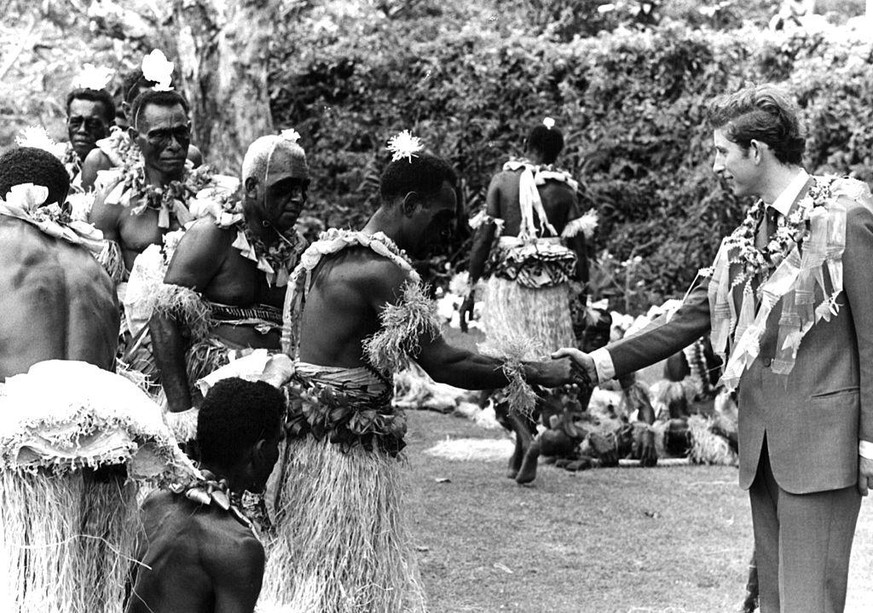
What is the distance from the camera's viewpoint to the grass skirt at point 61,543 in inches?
120

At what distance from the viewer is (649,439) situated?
846 cm

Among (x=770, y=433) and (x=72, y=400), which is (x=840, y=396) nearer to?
(x=770, y=433)

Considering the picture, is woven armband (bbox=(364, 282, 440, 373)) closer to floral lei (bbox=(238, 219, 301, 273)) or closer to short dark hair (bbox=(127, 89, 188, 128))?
floral lei (bbox=(238, 219, 301, 273))

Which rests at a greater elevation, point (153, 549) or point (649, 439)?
point (153, 549)

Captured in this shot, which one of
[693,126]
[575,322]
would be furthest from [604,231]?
[575,322]

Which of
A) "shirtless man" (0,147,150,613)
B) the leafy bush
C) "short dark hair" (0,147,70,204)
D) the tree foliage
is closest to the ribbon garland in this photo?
"shirtless man" (0,147,150,613)

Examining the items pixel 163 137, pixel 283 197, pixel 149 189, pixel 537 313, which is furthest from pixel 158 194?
pixel 537 313

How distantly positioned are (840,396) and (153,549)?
6.13 feet

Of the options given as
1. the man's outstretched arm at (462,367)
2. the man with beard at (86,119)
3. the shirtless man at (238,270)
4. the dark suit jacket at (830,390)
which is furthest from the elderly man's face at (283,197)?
the man with beard at (86,119)

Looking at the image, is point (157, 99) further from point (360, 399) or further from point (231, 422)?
point (231, 422)

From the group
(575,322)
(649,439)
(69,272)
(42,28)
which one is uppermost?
(42,28)

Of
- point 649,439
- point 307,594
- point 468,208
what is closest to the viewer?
point 307,594

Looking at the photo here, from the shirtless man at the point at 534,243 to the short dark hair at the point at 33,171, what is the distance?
485 centimetres

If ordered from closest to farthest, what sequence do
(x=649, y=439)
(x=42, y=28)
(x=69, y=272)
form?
1. (x=69, y=272)
2. (x=649, y=439)
3. (x=42, y=28)
